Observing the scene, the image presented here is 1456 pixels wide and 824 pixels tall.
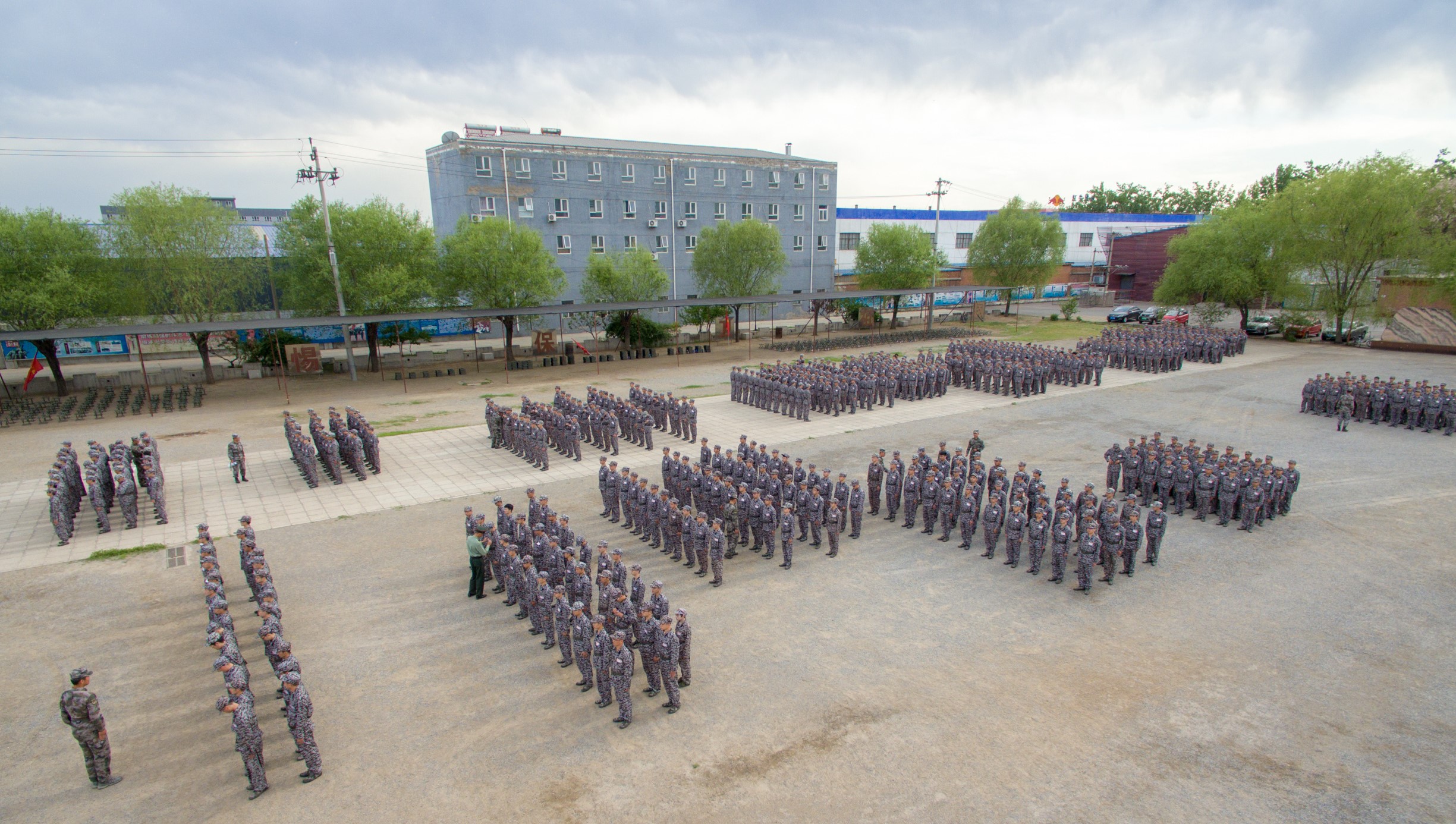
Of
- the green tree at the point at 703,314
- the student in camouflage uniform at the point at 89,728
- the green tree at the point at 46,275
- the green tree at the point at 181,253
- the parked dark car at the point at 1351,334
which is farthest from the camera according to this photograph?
the green tree at the point at 703,314

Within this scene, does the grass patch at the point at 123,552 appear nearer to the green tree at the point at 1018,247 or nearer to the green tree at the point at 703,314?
the green tree at the point at 703,314

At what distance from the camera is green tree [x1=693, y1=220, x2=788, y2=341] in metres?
42.2

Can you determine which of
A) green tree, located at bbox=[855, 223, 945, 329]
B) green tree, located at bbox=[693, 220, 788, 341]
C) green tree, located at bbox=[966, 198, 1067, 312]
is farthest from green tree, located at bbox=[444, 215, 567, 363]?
green tree, located at bbox=[966, 198, 1067, 312]

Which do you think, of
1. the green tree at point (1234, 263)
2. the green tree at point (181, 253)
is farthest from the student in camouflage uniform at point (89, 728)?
the green tree at point (1234, 263)

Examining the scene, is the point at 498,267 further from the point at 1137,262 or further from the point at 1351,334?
the point at 1137,262

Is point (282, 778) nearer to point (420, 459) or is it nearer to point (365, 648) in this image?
point (365, 648)

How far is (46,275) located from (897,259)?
41650 mm

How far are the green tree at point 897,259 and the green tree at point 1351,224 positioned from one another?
18.3 metres

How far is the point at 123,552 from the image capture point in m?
13.2

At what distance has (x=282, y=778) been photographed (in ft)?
24.1

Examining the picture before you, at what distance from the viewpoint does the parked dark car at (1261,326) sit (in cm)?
4100

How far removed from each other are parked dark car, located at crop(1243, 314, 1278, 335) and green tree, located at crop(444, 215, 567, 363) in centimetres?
3905

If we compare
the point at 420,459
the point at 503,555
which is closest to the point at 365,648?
the point at 503,555

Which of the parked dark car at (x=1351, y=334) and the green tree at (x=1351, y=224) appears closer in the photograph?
the green tree at (x=1351, y=224)
